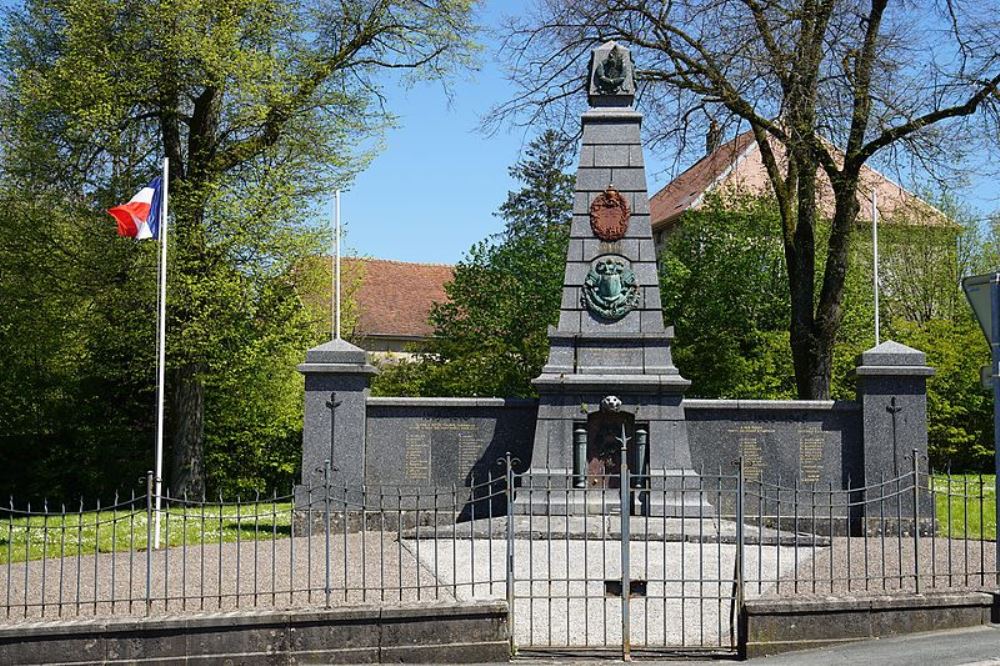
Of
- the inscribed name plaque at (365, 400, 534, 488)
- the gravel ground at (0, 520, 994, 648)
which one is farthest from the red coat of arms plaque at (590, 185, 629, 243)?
the gravel ground at (0, 520, 994, 648)

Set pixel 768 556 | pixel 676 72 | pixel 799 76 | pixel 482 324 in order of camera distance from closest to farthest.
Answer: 1. pixel 768 556
2. pixel 799 76
3. pixel 676 72
4. pixel 482 324

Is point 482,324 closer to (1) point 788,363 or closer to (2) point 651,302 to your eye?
Result: (1) point 788,363

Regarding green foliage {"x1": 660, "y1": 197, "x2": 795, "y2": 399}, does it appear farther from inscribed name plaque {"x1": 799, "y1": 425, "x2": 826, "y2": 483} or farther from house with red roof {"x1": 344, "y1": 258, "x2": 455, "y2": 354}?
house with red roof {"x1": 344, "y1": 258, "x2": 455, "y2": 354}

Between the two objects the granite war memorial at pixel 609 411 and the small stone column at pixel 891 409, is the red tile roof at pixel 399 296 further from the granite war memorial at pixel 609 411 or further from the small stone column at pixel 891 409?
the small stone column at pixel 891 409

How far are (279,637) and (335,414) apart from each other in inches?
325

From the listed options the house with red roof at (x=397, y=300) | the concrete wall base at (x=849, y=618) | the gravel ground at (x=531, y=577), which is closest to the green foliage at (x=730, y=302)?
the house with red roof at (x=397, y=300)

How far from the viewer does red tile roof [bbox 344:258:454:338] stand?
145 feet

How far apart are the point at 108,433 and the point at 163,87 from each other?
10.3m

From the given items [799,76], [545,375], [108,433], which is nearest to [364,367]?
[545,375]

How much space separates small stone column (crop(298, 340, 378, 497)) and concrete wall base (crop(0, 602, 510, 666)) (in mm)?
7957

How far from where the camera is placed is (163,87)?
2233cm

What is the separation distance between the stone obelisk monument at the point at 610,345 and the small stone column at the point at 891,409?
257 cm

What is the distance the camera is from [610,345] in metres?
16.6

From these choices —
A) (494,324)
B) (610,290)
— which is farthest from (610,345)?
(494,324)
